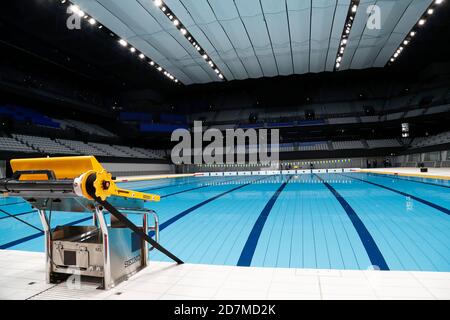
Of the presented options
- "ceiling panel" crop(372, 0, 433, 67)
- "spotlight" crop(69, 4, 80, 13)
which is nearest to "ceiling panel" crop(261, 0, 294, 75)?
"ceiling panel" crop(372, 0, 433, 67)

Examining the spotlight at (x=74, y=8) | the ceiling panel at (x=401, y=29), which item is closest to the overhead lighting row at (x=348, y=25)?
the ceiling panel at (x=401, y=29)

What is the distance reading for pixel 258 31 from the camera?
12578 millimetres

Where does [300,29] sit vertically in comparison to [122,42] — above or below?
above

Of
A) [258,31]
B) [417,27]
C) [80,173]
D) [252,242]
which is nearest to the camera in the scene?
[80,173]

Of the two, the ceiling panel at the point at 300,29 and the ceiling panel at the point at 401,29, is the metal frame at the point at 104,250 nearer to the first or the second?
the ceiling panel at the point at 300,29

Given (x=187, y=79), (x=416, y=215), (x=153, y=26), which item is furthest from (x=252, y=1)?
(x=187, y=79)

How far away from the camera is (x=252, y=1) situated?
10.1 m

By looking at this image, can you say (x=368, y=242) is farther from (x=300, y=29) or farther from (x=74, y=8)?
(x=74, y=8)

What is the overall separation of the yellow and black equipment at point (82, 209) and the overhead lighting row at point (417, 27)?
13.7 m

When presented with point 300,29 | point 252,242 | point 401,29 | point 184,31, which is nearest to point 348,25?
point 300,29

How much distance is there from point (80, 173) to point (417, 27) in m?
15.7

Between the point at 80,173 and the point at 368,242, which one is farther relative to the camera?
the point at 368,242

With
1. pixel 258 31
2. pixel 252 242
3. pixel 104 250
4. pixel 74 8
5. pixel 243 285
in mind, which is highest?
pixel 258 31
